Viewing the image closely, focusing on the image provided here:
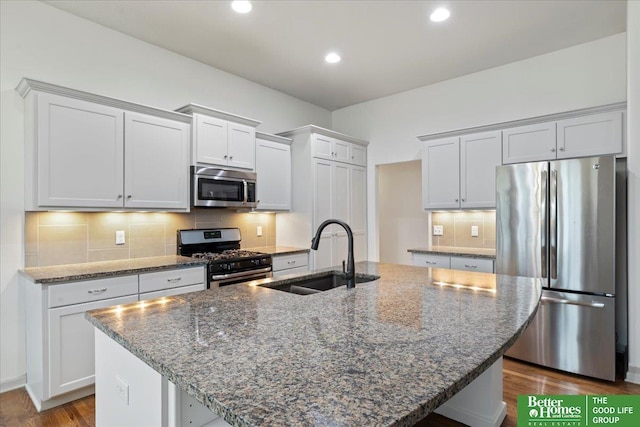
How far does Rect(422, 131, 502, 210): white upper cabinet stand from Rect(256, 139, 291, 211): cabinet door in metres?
1.68

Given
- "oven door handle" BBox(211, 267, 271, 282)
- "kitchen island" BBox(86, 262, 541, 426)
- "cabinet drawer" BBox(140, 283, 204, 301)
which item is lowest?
"cabinet drawer" BBox(140, 283, 204, 301)

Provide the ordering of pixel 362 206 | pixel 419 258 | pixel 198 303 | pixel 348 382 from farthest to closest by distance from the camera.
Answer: pixel 362 206
pixel 419 258
pixel 198 303
pixel 348 382

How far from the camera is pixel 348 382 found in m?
0.77

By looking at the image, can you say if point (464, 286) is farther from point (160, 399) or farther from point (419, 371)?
point (160, 399)

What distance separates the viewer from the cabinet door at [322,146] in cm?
428

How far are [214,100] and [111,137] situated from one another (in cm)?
144

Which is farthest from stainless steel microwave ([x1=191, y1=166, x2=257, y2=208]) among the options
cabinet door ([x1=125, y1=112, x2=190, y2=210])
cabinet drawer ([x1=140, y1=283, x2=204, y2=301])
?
cabinet drawer ([x1=140, y1=283, x2=204, y2=301])

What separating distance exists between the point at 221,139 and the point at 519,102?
3.26 m

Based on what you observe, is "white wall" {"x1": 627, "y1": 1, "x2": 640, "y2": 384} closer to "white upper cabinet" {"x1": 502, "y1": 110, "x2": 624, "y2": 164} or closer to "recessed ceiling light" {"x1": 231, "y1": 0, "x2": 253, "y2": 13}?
"white upper cabinet" {"x1": 502, "y1": 110, "x2": 624, "y2": 164}

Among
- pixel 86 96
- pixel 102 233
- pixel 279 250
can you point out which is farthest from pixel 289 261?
pixel 86 96

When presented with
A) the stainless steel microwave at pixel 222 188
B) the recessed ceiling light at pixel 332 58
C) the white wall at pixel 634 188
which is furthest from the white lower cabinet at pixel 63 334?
the white wall at pixel 634 188

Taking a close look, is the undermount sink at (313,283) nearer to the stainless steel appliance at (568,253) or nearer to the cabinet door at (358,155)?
the stainless steel appliance at (568,253)

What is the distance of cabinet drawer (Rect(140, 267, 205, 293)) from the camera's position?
107 inches

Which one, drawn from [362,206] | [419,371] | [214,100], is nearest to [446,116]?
[362,206]
